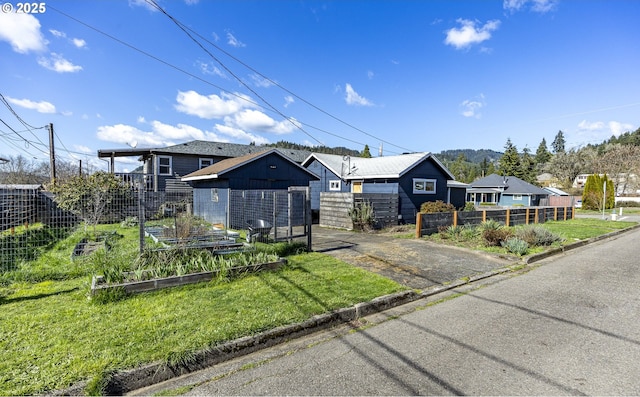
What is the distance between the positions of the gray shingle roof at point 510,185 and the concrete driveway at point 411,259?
29314mm

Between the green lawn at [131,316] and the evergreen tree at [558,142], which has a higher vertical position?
the evergreen tree at [558,142]

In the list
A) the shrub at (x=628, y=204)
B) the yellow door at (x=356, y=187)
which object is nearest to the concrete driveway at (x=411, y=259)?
the yellow door at (x=356, y=187)

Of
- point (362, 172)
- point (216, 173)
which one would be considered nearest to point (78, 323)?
point (216, 173)

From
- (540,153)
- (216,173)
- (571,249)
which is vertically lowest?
(571,249)

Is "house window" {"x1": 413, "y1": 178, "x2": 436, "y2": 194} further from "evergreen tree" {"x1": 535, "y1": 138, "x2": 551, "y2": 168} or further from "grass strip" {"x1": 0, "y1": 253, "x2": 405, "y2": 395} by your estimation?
"evergreen tree" {"x1": 535, "y1": 138, "x2": 551, "y2": 168}

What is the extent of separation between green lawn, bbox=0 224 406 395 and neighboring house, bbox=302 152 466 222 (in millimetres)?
11598

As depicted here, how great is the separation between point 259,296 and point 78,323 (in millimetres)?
2176

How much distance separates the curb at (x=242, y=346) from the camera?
2.63 metres

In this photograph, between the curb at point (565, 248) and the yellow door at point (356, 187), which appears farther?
the yellow door at point (356, 187)

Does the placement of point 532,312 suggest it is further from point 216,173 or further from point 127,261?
point 216,173

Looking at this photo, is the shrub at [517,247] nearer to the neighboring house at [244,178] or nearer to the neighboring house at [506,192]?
the neighboring house at [244,178]

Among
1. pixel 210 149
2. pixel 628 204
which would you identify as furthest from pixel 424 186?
pixel 628 204

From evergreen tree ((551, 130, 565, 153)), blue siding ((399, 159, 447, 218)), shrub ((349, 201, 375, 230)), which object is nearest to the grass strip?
shrub ((349, 201, 375, 230))

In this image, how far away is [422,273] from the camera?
6.21m
